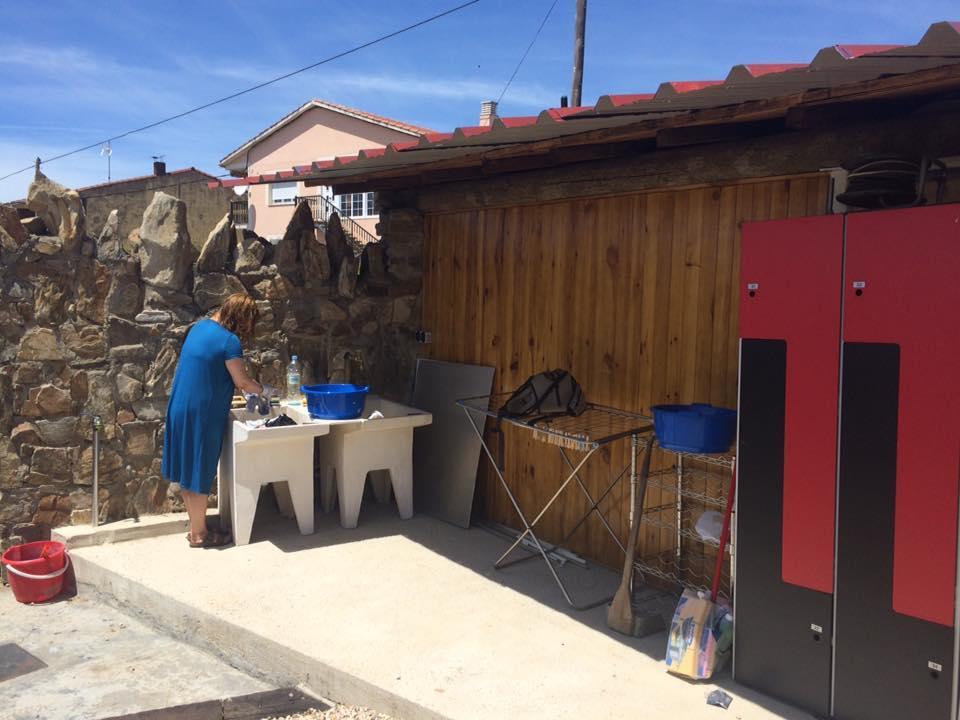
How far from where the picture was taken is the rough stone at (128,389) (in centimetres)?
466

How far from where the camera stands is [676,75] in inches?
105

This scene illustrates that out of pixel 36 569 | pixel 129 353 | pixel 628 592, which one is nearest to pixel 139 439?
pixel 129 353

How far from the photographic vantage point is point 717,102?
284 cm

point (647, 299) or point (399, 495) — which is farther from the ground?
point (647, 299)

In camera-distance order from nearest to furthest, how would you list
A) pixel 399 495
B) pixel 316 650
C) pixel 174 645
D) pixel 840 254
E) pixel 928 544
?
pixel 928 544 < pixel 840 254 < pixel 316 650 < pixel 174 645 < pixel 399 495

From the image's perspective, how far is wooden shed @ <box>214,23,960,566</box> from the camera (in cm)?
280

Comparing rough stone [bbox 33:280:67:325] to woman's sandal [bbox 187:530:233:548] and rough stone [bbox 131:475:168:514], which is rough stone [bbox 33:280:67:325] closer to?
rough stone [bbox 131:475:168:514]

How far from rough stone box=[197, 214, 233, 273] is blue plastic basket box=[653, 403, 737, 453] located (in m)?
3.09

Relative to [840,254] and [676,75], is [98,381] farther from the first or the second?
[840,254]

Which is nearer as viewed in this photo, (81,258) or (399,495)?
(81,258)

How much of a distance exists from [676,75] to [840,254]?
33.3 inches

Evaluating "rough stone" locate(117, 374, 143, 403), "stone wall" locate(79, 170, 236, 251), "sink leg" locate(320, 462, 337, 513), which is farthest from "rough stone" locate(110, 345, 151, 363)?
"stone wall" locate(79, 170, 236, 251)

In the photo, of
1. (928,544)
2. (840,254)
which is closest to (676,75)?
(840,254)

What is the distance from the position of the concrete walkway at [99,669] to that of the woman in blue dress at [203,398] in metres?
0.74
